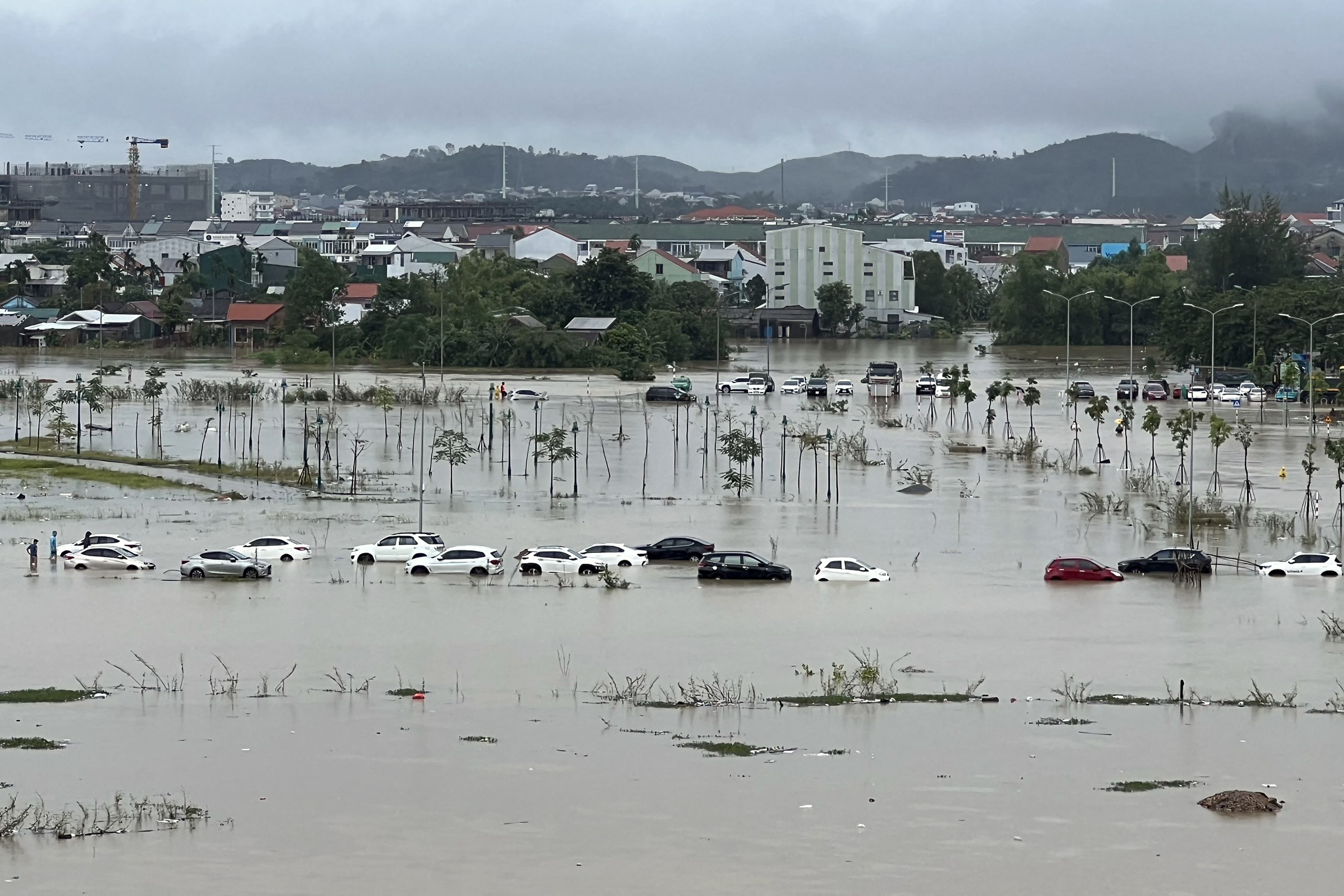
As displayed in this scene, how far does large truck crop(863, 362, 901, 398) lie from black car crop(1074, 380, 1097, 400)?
191 inches

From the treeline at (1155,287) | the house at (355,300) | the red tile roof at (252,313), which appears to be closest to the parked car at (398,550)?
the treeline at (1155,287)

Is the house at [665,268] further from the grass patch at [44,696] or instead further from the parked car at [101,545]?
the grass patch at [44,696]

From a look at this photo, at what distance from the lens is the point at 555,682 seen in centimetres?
1889

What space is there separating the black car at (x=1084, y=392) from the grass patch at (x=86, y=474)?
2339cm

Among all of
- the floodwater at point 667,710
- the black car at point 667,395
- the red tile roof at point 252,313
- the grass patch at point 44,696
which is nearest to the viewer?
the floodwater at point 667,710

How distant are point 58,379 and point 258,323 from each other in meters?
16.4

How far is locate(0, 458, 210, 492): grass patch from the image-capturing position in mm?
32469

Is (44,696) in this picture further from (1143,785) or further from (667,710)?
(1143,785)

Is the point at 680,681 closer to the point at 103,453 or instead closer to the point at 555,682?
the point at 555,682

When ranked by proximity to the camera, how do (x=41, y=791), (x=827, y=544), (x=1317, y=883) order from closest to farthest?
1. (x=1317, y=883)
2. (x=41, y=791)
3. (x=827, y=544)

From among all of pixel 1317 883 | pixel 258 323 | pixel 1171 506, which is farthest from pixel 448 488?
pixel 258 323

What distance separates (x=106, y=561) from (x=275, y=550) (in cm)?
212

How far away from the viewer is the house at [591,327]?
64.1 metres

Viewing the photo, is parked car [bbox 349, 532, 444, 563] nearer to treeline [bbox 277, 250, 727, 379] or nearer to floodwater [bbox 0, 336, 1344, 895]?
floodwater [bbox 0, 336, 1344, 895]
